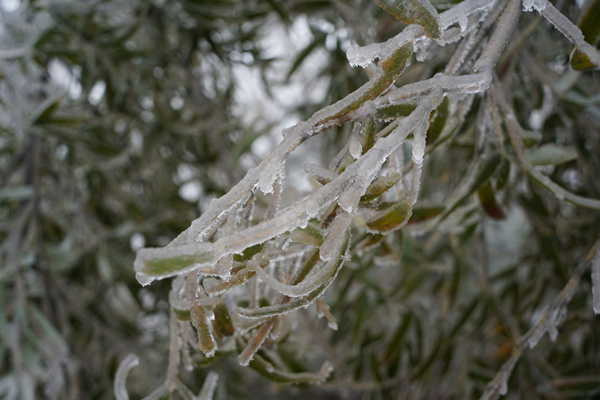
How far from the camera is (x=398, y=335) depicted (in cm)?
87

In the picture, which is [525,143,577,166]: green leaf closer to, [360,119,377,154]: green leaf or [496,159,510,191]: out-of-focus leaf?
[496,159,510,191]: out-of-focus leaf

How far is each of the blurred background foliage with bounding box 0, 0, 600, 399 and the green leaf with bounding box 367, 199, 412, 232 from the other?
35 centimetres

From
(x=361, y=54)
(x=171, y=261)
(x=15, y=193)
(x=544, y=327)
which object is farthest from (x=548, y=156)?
(x=15, y=193)

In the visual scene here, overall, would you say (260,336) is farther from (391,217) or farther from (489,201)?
(489,201)

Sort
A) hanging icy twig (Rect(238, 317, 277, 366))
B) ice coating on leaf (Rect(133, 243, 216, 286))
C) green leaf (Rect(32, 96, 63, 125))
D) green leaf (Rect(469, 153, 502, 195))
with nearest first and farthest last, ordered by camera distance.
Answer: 1. ice coating on leaf (Rect(133, 243, 216, 286))
2. hanging icy twig (Rect(238, 317, 277, 366))
3. green leaf (Rect(469, 153, 502, 195))
4. green leaf (Rect(32, 96, 63, 125))

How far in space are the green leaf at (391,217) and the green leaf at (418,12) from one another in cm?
11

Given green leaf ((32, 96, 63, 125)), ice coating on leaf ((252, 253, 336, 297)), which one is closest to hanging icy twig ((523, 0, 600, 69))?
ice coating on leaf ((252, 253, 336, 297))

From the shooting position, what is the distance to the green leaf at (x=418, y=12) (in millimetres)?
302

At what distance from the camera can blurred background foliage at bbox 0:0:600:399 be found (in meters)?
0.82

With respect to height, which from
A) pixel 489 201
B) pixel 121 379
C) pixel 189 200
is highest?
pixel 489 201

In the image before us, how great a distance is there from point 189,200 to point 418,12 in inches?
38.5

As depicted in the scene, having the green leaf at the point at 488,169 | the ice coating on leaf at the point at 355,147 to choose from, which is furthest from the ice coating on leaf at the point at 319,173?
the green leaf at the point at 488,169

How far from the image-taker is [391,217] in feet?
1.08

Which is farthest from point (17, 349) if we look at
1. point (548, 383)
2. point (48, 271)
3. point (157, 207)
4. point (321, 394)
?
point (321, 394)
